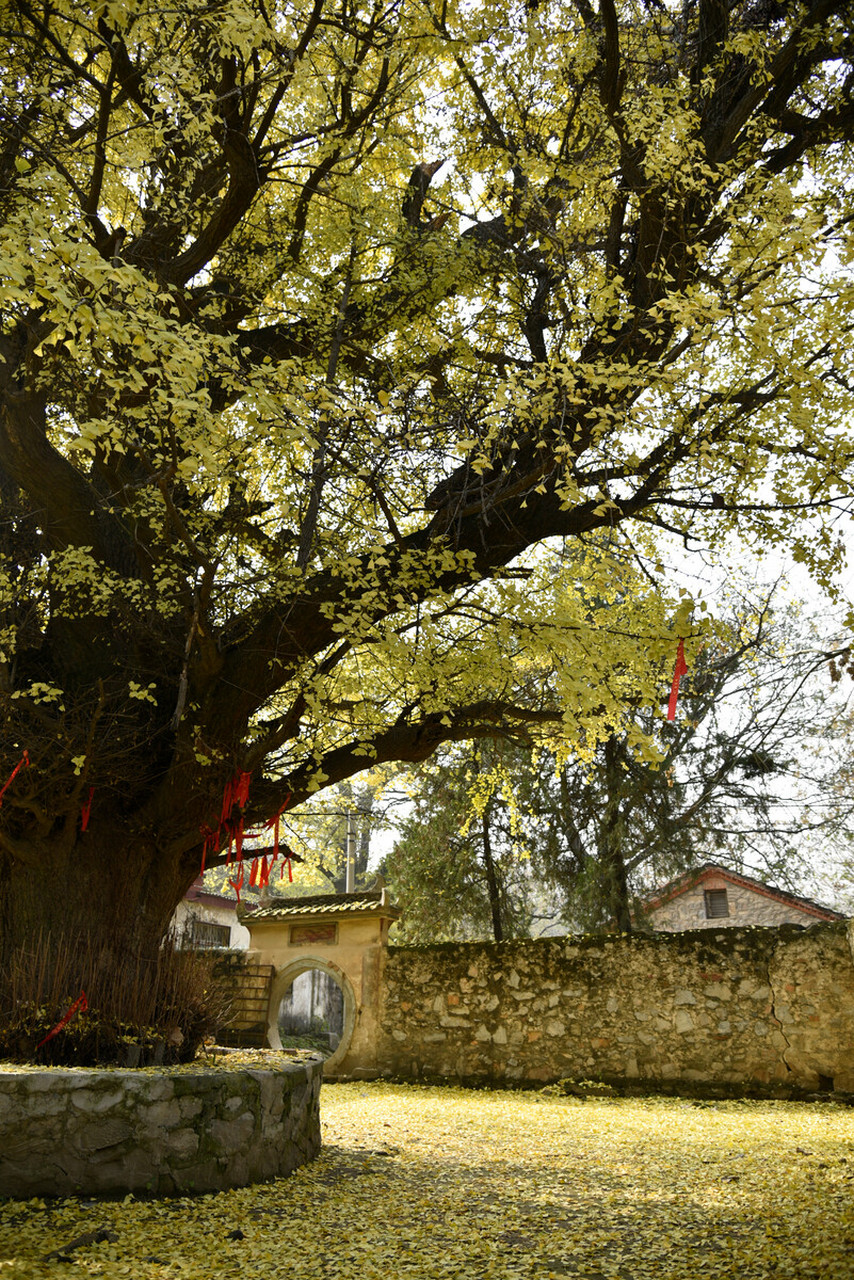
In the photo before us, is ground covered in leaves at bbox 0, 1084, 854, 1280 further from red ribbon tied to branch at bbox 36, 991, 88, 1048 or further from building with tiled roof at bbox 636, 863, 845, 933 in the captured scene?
building with tiled roof at bbox 636, 863, 845, 933

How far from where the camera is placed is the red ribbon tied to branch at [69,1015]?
446 centimetres

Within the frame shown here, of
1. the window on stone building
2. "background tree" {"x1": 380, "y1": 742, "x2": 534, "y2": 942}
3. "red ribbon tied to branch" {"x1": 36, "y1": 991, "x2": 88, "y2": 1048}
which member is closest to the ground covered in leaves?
"red ribbon tied to branch" {"x1": 36, "y1": 991, "x2": 88, "y2": 1048}

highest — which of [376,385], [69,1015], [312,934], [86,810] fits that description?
[376,385]

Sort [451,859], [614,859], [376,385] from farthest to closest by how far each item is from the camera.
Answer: [451,859] < [614,859] < [376,385]

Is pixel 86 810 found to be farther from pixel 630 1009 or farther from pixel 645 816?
pixel 645 816

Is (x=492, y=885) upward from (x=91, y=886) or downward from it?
upward

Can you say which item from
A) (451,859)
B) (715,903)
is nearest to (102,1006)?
(451,859)

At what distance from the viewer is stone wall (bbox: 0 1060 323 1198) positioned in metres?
3.79

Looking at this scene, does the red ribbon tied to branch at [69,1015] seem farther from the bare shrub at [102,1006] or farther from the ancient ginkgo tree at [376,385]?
the ancient ginkgo tree at [376,385]

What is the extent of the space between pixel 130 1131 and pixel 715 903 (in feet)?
55.0

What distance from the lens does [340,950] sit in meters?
11.3

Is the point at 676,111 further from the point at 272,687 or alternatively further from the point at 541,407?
the point at 272,687

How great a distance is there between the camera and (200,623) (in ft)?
18.1

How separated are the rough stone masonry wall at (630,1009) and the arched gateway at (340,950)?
27 cm
